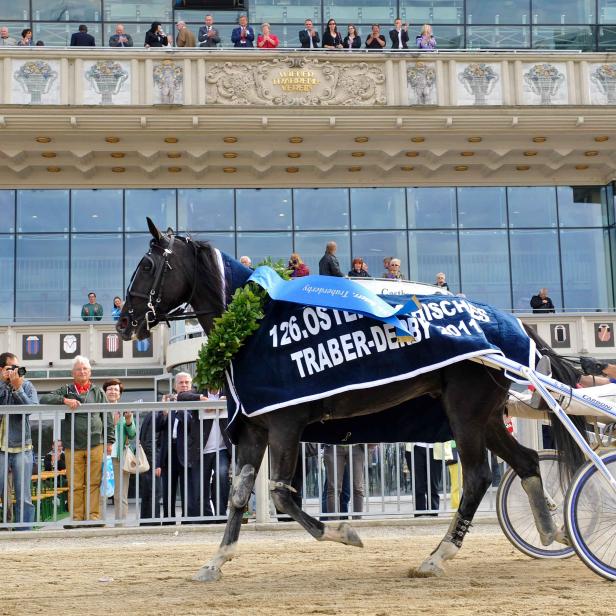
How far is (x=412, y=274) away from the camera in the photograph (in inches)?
1186

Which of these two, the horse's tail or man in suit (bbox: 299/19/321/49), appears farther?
man in suit (bbox: 299/19/321/49)

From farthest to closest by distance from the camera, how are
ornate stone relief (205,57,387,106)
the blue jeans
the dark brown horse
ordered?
1. ornate stone relief (205,57,387,106)
2. the blue jeans
3. the dark brown horse

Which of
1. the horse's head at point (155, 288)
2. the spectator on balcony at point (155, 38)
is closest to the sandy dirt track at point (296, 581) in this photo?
the horse's head at point (155, 288)

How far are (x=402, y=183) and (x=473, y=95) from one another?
451 cm

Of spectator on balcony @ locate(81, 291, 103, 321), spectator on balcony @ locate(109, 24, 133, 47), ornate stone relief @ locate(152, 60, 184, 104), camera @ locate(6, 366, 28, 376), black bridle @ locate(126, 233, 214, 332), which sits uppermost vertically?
spectator on balcony @ locate(109, 24, 133, 47)

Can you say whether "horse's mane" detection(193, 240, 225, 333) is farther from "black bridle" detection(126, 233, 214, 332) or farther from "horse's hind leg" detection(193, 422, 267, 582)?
"horse's hind leg" detection(193, 422, 267, 582)

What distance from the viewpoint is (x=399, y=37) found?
89.5 ft

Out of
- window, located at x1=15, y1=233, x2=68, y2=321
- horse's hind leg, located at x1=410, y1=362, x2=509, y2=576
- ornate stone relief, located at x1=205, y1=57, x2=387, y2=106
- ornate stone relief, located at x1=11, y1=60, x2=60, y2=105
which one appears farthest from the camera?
window, located at x1=15, y1=233, x2=68, y2=321

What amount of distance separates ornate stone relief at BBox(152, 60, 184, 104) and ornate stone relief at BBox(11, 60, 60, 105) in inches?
108

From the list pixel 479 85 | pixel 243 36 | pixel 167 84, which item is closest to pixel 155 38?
pixel 167 84

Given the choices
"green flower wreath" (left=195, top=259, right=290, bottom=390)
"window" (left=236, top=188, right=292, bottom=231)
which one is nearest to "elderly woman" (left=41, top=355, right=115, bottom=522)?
"green flower wreath" (left=195, top=259, right=290, bottom=390)

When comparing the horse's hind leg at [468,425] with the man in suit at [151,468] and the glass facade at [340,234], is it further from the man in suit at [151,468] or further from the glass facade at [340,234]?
the glass facade at [340,234]

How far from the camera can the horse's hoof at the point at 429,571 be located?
20.7ft

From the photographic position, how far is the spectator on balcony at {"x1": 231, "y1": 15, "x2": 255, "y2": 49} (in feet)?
87.7
